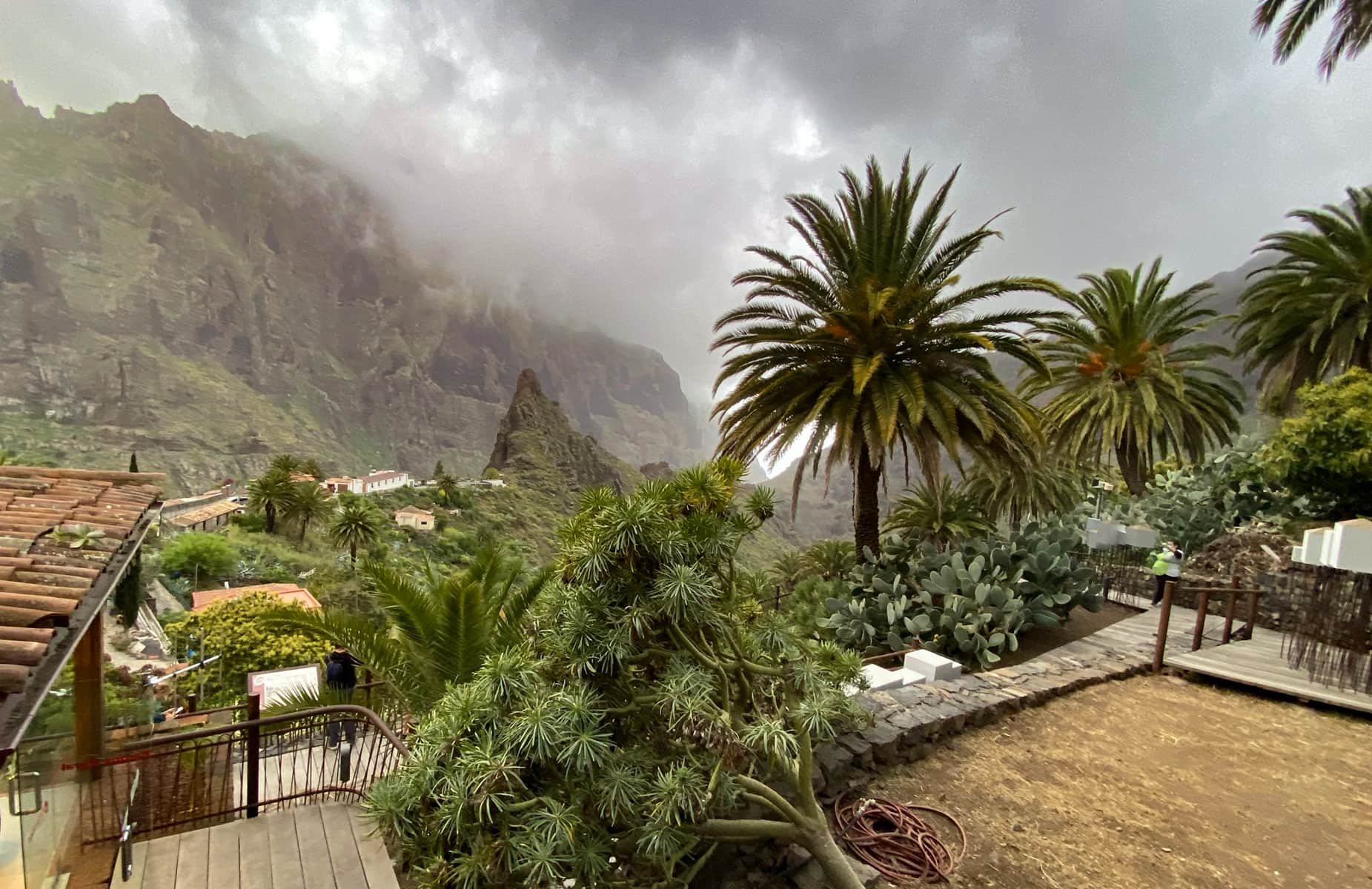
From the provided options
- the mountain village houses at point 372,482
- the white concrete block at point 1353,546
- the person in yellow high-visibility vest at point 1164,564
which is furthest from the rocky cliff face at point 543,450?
the white concrete block at point 1353,546

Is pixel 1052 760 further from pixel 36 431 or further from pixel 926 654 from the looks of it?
pixel 36 431

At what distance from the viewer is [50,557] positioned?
3.22 meters

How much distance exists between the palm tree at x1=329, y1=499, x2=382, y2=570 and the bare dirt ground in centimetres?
3471

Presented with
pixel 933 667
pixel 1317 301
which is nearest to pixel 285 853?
pixel 933 667

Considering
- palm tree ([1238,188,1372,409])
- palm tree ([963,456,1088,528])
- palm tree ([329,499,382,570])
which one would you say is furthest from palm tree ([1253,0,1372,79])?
palm tree ([329,499,382,570])

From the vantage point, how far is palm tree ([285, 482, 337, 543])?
4166 centimetres

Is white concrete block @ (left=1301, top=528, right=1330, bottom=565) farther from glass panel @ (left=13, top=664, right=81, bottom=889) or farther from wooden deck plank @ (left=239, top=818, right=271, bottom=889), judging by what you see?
glass panel @ (left=13, top=664, right=81, bottom=889)

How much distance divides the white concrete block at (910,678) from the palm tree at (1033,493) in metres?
7.58

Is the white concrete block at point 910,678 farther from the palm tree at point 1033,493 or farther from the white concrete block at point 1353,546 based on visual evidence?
the palm tree at point 1033,493

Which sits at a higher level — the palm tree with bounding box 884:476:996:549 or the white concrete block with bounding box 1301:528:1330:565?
the white concrete block with bounding box 1301:528:1330:565

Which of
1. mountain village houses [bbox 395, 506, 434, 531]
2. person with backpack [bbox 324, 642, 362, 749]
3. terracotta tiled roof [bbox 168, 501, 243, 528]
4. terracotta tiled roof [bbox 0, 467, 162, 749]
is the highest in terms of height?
terracotta tiled roof [bbox 0, 467, 162, 749]

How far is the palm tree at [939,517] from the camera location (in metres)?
9.76

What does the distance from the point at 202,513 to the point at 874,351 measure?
55.6m

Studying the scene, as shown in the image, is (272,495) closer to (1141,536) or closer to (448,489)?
(448,489)
